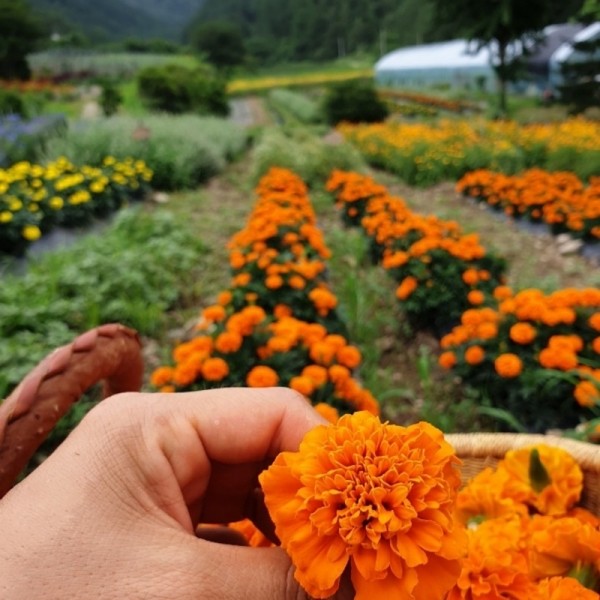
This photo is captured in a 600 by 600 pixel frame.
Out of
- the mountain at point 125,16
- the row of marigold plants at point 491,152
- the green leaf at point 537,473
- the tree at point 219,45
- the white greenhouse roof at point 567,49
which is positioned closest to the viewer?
the green leaf at point 537,473

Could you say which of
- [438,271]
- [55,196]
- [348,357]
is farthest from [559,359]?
[55,196]

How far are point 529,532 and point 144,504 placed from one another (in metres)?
0.70

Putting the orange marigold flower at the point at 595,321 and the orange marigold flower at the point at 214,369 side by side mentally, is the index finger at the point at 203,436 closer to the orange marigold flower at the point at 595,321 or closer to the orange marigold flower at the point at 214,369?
the orange marigold flower at the point at 214,369

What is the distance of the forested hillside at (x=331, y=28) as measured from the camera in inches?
2408

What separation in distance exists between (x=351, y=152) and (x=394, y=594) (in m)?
9.16

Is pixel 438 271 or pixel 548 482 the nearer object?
pixel 548 482

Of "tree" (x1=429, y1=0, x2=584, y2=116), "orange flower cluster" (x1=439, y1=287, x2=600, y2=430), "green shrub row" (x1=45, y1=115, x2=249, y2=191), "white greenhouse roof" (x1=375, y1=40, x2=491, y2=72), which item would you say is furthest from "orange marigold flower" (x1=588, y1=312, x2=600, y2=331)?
"white greenhouse roof" (x1=375, y1=40, x2=491, y2=72)

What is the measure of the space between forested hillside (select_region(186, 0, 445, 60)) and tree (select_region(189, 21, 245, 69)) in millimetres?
14839

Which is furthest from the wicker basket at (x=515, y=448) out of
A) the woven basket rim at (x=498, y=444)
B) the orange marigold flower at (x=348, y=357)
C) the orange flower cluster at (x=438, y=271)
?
the orange flower cluster at (x=438, y=271)

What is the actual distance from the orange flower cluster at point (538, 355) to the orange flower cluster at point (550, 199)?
2657 mm

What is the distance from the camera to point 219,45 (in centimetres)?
6178

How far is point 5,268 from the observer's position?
422 centimetres

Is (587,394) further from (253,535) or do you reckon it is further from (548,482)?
(253,535)

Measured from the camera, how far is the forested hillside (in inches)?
2408
